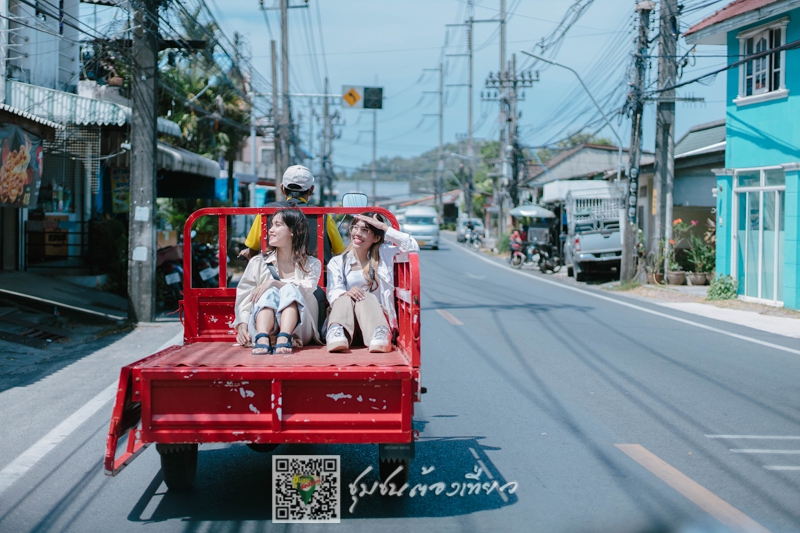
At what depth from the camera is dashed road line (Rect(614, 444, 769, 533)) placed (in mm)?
4320

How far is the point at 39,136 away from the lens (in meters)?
12.6

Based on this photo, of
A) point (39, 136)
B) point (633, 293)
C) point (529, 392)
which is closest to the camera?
point (529, 392)

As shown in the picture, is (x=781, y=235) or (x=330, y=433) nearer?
(x=330, y=433)

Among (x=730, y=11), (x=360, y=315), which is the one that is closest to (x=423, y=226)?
(x=730, y=11)

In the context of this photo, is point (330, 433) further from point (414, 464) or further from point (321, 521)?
point (414, 464)

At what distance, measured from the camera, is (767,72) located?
16.8m

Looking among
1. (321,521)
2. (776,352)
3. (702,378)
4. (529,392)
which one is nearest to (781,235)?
(776,352)

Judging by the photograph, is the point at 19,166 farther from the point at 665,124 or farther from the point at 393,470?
the point at 665,124

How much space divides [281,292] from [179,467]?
1223mm

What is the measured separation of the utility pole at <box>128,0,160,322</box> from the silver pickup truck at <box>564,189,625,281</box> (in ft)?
47.2

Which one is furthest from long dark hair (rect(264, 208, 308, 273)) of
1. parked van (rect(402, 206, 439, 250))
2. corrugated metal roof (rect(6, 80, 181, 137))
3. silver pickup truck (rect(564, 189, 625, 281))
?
parked van (rect(402, 206, 439, 250))

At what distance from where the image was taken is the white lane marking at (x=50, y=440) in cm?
522

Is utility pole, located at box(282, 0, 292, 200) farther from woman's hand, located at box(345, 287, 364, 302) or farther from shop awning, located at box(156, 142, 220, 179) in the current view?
woman's hand, located at box(345, 287, 364, 302)

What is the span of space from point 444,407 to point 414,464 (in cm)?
174
